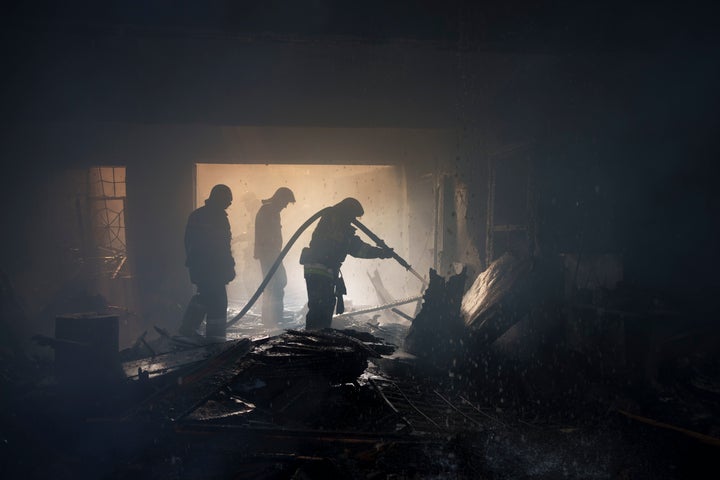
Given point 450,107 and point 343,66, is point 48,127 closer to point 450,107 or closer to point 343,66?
point 343,66

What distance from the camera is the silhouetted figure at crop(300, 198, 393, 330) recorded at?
7250 mm

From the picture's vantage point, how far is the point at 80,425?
4.01 m

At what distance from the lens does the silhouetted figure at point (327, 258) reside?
23.8 feet

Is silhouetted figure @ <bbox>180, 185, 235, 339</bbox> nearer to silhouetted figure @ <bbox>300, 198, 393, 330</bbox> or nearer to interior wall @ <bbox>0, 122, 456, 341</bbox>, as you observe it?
silhouetted figure @ <bbox>300, 198, 393, 330</bbox>

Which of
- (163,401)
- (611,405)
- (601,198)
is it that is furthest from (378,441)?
(601,198)

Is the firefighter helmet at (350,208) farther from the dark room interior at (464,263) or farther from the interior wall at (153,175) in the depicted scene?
the interior wall at (153,175)

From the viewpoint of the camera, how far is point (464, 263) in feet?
27.8

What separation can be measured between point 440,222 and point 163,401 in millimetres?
6796

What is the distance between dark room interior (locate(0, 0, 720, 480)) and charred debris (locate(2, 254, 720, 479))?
0.08 ft

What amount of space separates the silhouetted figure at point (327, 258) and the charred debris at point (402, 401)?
156 cm

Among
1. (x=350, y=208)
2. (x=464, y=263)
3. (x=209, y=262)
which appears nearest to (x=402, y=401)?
(x=350, y=208)

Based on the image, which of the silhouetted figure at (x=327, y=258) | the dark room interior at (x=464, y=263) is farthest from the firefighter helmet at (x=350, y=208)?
the dark room interior at (x=464, y=263)

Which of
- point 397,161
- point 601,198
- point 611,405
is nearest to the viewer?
point 611,405

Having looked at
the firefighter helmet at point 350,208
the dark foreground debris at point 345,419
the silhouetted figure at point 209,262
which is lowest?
the dark foreground debris at point 345,419
